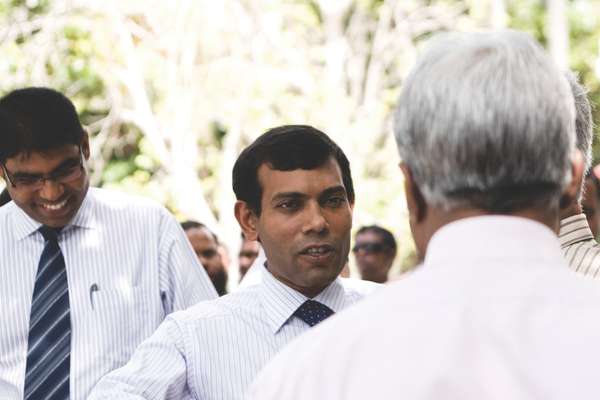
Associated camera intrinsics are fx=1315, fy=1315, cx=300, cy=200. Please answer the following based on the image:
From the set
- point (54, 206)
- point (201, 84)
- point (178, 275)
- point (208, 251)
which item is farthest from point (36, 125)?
point (201, 84)

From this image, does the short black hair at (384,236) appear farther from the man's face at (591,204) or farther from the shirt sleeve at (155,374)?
the shirt sleeve at (155,374)

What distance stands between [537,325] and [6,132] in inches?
125

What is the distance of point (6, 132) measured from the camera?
181 inches

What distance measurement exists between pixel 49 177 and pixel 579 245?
6.25 feet

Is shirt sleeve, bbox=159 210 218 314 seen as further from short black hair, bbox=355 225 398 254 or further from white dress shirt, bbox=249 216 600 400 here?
short black hair, bbox=355 225 398 254

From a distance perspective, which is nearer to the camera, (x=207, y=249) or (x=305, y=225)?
(x=305, y=225)

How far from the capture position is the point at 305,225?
12.3ft

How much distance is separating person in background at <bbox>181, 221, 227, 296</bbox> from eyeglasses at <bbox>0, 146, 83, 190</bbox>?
13.1 ft

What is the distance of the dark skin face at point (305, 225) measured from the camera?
12.1ft

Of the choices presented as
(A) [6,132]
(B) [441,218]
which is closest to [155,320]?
(A) [6,132]

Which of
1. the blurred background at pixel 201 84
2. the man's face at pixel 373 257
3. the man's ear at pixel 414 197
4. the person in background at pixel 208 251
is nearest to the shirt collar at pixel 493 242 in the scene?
the man's ear at pixel 414 197

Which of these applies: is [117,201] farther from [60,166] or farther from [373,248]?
[373,248]

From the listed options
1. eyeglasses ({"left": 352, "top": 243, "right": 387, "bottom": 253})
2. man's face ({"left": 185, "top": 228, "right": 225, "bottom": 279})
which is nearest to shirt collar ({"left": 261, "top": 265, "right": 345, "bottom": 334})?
man's face ({"left": 185, "top": 228, "right": 225, "bottom": 279})

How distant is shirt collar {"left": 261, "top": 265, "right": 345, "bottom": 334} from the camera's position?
11.8ft
